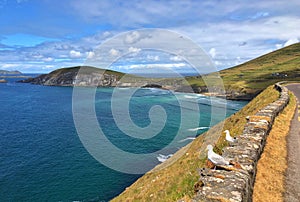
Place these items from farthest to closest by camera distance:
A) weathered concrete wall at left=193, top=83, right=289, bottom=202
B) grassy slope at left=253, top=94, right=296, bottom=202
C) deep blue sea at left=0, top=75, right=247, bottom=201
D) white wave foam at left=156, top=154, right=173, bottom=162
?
1. white wave foam at left=156, top=154, right=173, bottom=162
2. deep blue sea at left=0, top=75, right=247, bottom=201
3. grassy slope at left=253, top=94, right=296, bottom=202
4. weathered concrete wall at left=193, top=83, right=289, bottom=202

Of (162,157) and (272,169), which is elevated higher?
(272,169)

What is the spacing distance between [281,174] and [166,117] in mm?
70311

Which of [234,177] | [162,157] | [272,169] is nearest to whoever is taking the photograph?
[234,177]

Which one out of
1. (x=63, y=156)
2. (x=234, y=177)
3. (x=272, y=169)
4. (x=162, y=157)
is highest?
(x=234, y=177)

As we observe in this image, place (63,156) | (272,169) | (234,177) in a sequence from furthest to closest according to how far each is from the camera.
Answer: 1. (63,156)
2. (272,169)
3. (234,177)

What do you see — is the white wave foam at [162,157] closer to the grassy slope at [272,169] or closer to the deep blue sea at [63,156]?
the deep blue sea at [63,156]

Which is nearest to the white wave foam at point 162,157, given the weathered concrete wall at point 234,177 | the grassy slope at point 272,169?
the grassy slope at point 272,169

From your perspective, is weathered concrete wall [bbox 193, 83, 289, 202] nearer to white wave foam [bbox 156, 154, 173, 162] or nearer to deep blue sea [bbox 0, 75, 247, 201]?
deep blue sea [bbox 0, 75, 247, 201]

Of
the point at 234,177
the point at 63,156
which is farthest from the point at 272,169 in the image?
the point at 63,156

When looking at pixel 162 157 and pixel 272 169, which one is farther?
pixel 162 157

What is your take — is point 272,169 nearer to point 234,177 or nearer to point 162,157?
point 234,177

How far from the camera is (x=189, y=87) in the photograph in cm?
18550

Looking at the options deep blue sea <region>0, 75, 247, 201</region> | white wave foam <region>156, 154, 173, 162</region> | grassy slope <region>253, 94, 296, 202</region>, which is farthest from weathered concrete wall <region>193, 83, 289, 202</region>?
white wave foam <region>156, 154, 173, 162</region>

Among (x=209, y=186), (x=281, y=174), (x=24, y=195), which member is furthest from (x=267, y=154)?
(x=24, y=195)
